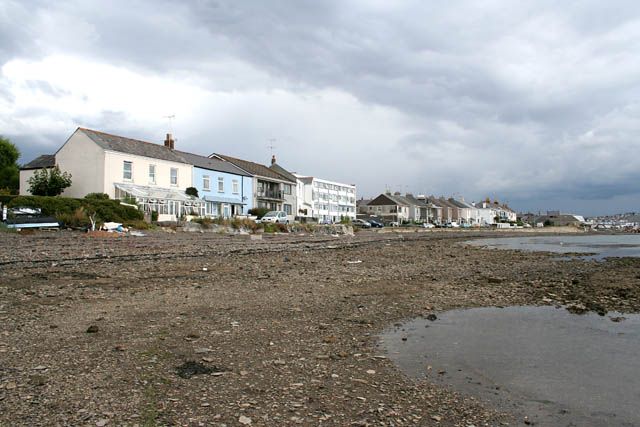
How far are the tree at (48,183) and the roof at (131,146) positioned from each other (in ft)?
11.9

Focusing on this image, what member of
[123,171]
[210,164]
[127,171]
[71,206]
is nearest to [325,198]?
[210,164]

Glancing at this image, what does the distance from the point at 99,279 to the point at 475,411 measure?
343 inches

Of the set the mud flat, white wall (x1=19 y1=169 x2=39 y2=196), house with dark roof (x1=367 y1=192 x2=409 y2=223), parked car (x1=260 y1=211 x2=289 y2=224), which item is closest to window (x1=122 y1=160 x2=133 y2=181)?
white wall (x1=19 y1=169 x2=39 y2=196)

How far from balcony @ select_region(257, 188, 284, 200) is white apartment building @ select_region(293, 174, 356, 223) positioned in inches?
603

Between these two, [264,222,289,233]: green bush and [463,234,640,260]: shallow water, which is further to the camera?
[264,222,289,233]: green bush

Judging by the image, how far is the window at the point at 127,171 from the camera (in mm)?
35406

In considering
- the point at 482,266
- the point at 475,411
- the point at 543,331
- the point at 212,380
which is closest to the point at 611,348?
the point at 543,331

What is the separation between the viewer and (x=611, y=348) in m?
5.91

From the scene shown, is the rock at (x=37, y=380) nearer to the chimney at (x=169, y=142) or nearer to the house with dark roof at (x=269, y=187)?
the chimney at (x=169, y=142)

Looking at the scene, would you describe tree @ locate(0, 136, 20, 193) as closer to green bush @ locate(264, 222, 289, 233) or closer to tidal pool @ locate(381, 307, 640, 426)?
green bush @ locate(264, 222, 289, 233)

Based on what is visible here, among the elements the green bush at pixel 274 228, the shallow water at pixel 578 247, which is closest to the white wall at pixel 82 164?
the green bush at pixel 274 228

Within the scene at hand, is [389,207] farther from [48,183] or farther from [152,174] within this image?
[48,183]

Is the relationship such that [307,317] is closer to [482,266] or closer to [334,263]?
[334,263]

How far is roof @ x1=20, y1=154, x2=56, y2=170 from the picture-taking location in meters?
36.7
